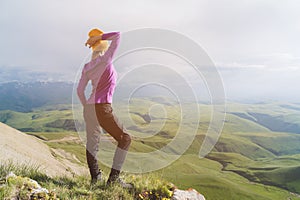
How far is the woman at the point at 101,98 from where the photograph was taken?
20.7ft

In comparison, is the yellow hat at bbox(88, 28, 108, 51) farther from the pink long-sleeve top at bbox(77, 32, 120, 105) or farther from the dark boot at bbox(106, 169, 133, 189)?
the dark boot at bbox(106, 169, 133, 189)

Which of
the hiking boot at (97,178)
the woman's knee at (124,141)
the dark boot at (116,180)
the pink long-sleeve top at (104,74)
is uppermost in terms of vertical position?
the pink long-sleeve top at (104,74)

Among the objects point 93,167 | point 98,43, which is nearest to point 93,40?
point 98,43

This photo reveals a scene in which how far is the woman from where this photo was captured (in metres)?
6.30

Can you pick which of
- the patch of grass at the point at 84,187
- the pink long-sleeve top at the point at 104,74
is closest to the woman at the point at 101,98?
the pink long-sleeve top at the point at 104,74

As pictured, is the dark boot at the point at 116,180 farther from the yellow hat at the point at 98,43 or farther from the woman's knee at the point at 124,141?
the yellow hat at the point at 98,43

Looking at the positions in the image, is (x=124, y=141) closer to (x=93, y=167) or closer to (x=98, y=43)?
(x=93, y=167)

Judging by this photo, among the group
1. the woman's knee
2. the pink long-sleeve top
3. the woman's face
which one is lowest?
the woman's knee

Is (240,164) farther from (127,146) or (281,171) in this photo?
(127,146)

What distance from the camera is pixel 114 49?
639cm

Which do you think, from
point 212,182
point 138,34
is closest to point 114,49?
point 138,34

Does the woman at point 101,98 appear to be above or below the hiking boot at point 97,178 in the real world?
above

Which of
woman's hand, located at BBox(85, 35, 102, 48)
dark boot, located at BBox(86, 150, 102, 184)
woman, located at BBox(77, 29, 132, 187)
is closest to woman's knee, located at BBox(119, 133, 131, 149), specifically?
woman, located at BBox(77, 29, 132, 187)

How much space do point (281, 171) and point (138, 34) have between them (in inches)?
7726
